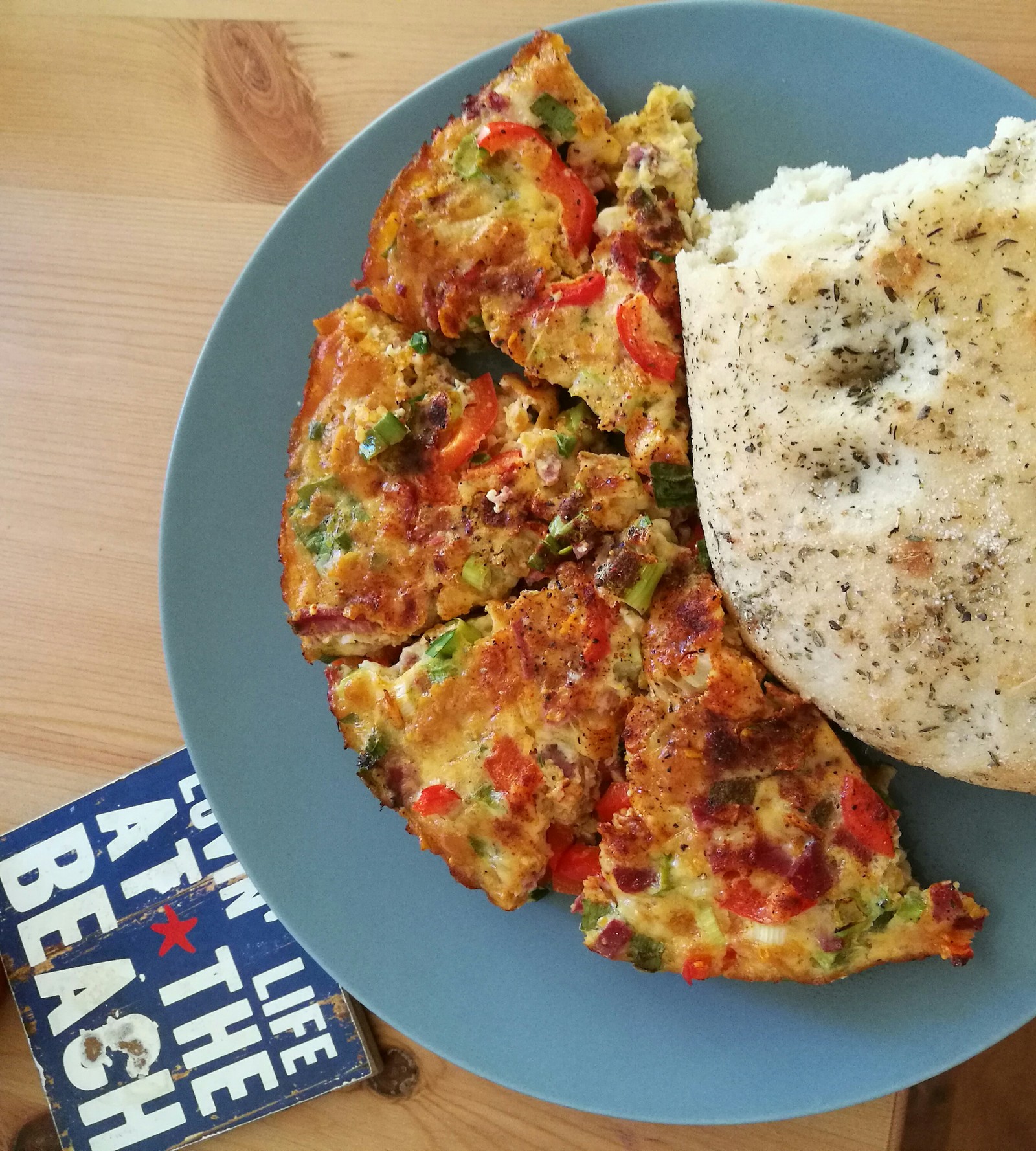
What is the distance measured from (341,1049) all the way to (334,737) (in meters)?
0.88

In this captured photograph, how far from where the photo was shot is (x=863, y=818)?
195 cm

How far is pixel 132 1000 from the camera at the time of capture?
2.68 m

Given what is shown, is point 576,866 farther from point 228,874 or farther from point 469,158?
point 469,158

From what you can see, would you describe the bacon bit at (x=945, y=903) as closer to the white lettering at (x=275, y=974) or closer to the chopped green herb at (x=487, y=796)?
the chopped green herb at (x=487, y=796)

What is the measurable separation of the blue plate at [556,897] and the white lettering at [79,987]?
2.24 ft

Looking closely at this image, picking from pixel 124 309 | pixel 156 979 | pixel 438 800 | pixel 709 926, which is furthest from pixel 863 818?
pixel 124 309

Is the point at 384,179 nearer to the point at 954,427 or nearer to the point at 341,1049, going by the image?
the point at 954,427

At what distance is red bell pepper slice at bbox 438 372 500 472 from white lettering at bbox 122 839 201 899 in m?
1.38

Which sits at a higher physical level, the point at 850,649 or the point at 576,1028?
the point at 850,649

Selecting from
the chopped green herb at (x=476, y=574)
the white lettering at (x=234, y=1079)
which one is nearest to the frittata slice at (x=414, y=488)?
the chopped green herb at (x=476, y=574)

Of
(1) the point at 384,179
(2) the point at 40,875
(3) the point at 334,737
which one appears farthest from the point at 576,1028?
(1) the point at 384,179

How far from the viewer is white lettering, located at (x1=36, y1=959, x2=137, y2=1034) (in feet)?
8.82

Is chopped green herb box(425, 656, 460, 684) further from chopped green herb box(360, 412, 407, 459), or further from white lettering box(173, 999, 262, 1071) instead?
white lettering box(173, 999, 262, 1071)

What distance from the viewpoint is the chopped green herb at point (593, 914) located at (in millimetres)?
2076
